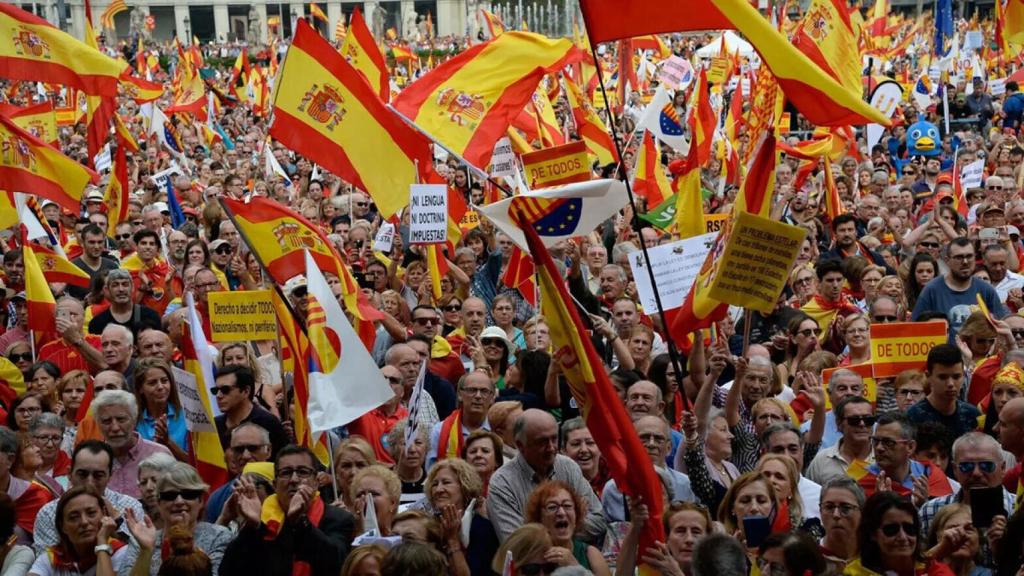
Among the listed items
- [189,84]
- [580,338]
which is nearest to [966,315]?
[580,338]

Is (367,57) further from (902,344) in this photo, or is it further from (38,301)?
(902,344)

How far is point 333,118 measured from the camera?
11578mm

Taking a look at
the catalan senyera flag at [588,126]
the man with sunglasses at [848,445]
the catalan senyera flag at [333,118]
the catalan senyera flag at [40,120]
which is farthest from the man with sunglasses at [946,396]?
the catalan senyera flag at [40,120]

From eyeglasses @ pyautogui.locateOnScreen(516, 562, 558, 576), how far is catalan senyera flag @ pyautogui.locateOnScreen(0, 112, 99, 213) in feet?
20.6

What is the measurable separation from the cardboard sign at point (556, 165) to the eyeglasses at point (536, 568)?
6.29m

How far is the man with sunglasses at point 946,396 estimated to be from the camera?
802 cm

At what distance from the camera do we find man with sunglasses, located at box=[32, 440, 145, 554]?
7027mm

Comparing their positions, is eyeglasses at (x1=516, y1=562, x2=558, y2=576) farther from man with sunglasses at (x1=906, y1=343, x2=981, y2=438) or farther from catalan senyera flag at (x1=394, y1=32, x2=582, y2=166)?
catalan senyera flag at (x1=394, y1=32, x2=582, y2=166)

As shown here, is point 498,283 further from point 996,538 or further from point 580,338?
point 996,538

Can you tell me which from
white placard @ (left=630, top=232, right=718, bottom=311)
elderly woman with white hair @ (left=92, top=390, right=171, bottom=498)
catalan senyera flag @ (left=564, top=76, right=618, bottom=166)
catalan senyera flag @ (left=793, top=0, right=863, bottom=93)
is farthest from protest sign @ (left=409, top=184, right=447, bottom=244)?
catalan senyera flag @ (left=564, top=76, right=618, bottom=166)

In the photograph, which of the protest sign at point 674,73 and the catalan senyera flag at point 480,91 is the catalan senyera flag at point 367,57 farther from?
the protest sign at point 674,73

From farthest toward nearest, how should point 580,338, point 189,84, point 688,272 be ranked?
1. point 189,84
2. point 688,272
3. point 580,338

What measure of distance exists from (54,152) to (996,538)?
7.16 meters

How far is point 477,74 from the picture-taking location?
1223 centimetres
